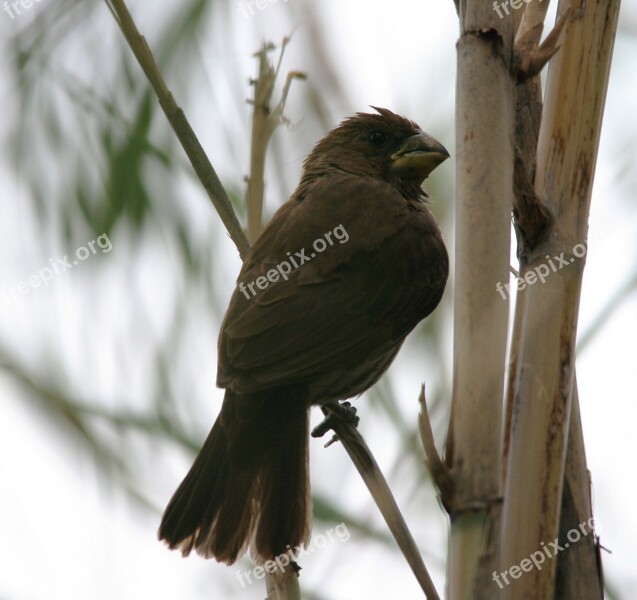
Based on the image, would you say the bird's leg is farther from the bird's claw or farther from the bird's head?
the bird's head

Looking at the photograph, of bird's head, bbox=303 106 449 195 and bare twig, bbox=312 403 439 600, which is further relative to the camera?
bird's head, bbox=303 106 449 195

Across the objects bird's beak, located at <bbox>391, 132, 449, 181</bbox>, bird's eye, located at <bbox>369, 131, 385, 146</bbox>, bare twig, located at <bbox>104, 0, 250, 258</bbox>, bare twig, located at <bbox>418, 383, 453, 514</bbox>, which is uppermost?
bird's eye, located at <bbox>369, 131, 385, 146</bbox>

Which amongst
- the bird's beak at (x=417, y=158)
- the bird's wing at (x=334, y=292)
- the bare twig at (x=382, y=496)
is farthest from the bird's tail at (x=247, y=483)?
the bird's beak at (x=417, y=158)

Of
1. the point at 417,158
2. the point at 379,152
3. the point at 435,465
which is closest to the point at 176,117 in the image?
the point at 435,465

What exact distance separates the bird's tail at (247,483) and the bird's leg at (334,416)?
0.08m

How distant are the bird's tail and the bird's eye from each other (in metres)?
1.17

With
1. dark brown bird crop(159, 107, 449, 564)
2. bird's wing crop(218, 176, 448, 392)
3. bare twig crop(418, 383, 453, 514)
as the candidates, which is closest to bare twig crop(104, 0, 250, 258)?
dark brown bird crop(159, 107, 449, 564)

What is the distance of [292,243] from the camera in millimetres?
2877

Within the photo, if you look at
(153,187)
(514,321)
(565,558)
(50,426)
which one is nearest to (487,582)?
(565,558)

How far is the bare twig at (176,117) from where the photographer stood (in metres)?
1.88

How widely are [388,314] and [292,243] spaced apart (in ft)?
1.24

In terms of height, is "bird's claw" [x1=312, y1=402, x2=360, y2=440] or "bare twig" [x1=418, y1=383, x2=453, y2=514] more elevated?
"bird's claw" [x1=312, y1=402, x2=360, y2=440]

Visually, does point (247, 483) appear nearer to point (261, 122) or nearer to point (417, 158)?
point (261, 122)

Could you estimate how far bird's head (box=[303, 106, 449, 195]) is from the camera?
10.7ft
